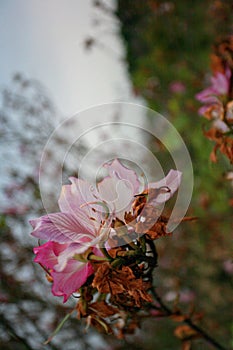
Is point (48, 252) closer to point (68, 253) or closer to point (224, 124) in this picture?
point (68, 253)

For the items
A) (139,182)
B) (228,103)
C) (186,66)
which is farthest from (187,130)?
(139,182)

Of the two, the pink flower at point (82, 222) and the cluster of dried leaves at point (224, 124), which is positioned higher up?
the cluster of dried leaves at point (224, 124)

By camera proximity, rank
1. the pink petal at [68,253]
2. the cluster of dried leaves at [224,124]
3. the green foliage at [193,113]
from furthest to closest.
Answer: the green foliage at [193,113], the cluster of dried leaves at [224,124], the pink petal at [68,253]

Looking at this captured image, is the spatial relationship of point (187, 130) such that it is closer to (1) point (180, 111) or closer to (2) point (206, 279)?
(1) point (180, 111)

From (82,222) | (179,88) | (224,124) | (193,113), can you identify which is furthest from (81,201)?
(179,88)

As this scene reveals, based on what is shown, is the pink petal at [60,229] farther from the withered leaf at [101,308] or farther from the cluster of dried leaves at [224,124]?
the cluster of dried leaves at [224,124]

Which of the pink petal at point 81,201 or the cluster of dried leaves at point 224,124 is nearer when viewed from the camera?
the pink petal at point 81,201

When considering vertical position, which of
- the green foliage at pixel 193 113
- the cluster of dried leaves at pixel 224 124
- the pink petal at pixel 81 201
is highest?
the cluster of dried leaves at pixel 224 124

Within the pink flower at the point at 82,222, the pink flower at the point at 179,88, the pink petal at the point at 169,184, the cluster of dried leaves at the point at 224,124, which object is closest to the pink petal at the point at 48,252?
the pink flower at the point at 82,222

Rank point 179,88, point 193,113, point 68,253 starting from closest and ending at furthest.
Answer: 1. point 68,253
2. point 193,113
3. point 179,88

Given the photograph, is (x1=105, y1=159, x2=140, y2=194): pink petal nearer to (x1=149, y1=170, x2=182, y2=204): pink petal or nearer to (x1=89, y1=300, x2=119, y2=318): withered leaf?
(x1=149, y1=170, x2=182, y2=204): pink petal
